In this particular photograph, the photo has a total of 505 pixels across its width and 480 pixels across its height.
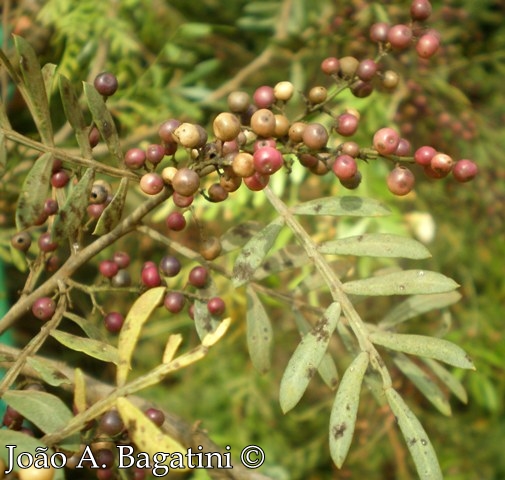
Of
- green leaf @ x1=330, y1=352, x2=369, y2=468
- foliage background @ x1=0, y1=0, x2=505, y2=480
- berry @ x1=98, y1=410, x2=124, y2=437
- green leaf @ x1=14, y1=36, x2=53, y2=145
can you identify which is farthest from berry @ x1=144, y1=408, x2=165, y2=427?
foliage background @ x1=0, y1=0, x2=505, y2=480

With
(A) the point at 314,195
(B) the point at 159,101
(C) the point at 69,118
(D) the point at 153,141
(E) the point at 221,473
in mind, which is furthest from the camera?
(A) the point at 314,195

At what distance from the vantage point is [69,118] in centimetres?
64

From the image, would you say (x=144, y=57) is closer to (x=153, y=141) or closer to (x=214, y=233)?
(x=153, y=141)

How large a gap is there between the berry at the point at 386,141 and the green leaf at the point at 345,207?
6 centimetres

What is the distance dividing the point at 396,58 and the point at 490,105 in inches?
17.0

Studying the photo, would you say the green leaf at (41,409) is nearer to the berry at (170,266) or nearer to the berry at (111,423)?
the berry at (111,423)

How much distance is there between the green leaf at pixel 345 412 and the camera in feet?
1.92

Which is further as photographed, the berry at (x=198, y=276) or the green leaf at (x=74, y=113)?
the berry at (x=198, y=276)

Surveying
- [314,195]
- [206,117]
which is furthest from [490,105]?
[206,117]

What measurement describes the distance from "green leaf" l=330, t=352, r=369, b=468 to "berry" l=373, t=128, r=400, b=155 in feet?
0.58

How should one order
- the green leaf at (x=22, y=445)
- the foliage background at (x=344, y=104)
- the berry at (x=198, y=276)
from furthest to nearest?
the foliage background at (x=344, y=104)
the berry at (x=198, y=276)
the green leaf at (x=22, y=445)

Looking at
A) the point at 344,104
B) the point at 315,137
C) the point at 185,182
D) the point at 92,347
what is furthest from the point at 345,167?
the point at 344,104

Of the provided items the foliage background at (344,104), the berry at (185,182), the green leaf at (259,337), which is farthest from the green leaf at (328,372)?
the foliage background at (344,104)

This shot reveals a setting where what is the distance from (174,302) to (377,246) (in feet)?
0.65
